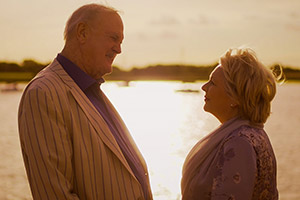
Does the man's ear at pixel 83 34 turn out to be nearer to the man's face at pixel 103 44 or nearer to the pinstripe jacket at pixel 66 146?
the man's face at pixel 103 44

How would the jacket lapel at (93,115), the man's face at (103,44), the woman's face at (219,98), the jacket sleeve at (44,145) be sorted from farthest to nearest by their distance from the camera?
1. the woman's face at (219,98)
2. the man's face at (103,44)
3. the jacket lapel at (93,115)
4. the jacket sleeve at (44,145)

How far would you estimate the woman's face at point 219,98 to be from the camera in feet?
7.70

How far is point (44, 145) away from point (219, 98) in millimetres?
1036

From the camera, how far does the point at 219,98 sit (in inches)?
93.2

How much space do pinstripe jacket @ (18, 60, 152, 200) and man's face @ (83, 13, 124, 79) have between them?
171mm

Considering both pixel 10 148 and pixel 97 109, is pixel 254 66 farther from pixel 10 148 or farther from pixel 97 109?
pixel 10 148

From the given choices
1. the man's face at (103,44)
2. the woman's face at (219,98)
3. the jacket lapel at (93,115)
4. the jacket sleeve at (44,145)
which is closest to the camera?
the jacket sleeve at (44,145)

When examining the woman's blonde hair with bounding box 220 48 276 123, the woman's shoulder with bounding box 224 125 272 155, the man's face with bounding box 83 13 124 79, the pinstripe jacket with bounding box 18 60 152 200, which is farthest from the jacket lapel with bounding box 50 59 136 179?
the woman's blonde hair with bounding box 220 48 276 123

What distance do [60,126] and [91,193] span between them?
0.38 metres

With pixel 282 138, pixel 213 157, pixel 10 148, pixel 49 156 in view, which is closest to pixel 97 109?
pixel 49 156

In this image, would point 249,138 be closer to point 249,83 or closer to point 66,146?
point 249,83

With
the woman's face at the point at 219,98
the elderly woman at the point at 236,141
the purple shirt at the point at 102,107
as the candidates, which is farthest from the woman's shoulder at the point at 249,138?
the purple shirt at the point at 102,107

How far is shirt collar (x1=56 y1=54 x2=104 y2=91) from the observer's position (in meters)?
2.17

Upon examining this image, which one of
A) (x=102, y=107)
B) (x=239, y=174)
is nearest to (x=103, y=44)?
(x=102, y=107)
